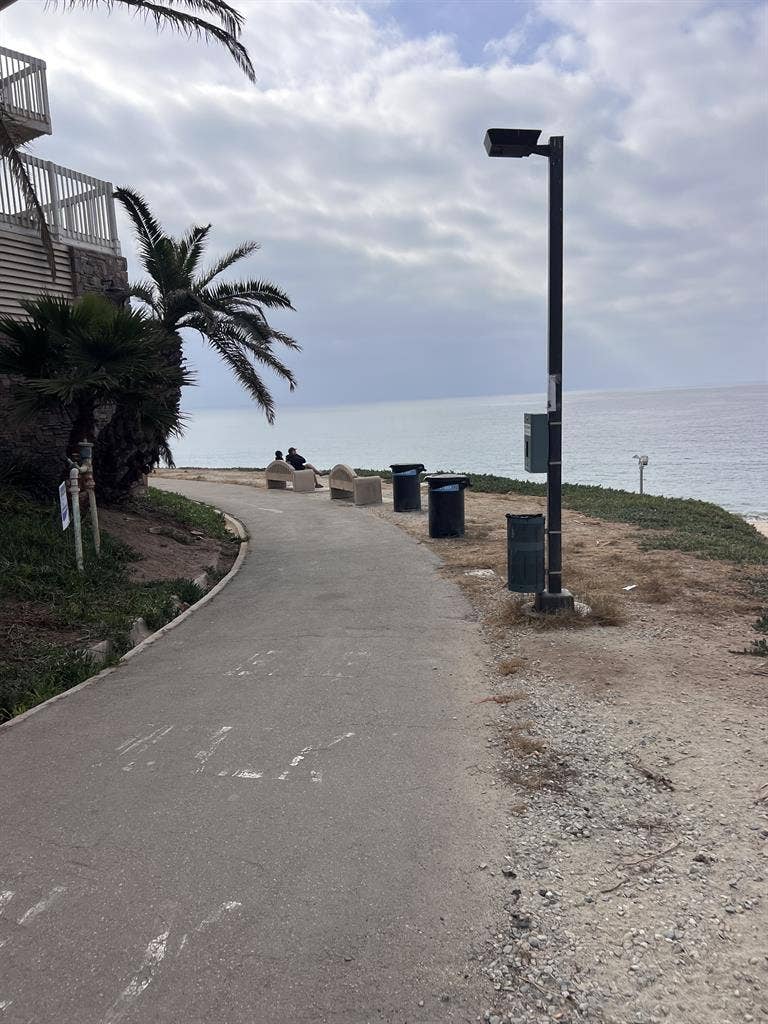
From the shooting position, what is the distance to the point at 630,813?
12.5ft

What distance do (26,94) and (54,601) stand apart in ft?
33.3

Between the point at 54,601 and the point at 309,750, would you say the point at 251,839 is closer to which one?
the point at 309,750

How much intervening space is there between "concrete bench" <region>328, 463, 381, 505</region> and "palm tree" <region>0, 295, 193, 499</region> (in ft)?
24.3

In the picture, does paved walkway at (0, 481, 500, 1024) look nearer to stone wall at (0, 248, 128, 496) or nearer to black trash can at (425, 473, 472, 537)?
stone wall at (0, 248, 128, 496)

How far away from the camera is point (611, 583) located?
8.81 m

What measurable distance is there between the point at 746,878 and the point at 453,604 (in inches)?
209

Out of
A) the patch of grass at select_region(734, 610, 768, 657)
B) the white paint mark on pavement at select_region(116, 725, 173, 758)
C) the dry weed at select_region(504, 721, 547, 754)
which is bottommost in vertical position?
the white paint mark on pavement at select_region(116, 725, 173, 758)

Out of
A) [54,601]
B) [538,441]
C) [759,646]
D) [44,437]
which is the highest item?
[44,437]

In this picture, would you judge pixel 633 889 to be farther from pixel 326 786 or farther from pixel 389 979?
pixel 326 786

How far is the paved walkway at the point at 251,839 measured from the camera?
2688 mm

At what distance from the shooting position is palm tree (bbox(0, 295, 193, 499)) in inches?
386

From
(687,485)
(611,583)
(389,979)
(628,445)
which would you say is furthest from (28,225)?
(628,445)

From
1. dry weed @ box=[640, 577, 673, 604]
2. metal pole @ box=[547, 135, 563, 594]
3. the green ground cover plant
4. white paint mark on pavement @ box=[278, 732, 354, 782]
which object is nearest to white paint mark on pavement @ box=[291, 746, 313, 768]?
white paint mark on pavement @ box=[278, 732, 354, 782]

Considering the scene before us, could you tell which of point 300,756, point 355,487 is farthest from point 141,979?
point 355,487
